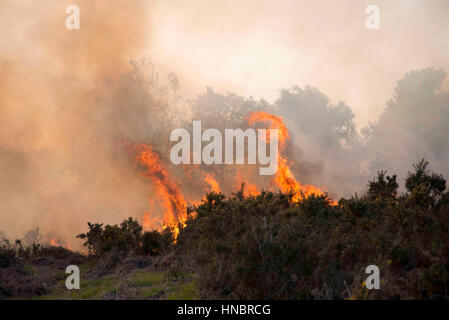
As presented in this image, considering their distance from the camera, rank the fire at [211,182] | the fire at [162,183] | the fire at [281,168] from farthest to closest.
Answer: the fire at [211,182] < the fire at [281,168] < the fire at [162,183]

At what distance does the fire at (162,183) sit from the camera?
104ft

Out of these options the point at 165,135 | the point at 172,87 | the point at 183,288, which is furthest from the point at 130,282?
the point at 172,87

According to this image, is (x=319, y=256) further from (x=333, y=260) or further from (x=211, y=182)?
(x=211, y=182)

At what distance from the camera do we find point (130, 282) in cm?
1015

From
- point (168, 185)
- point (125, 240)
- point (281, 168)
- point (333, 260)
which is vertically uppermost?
point (281, 168)

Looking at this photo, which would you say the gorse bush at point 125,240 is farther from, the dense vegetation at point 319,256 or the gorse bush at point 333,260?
the gorse bush at point 333,260

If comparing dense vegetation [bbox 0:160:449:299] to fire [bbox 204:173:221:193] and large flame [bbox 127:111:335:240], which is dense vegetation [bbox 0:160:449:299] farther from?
fire [bbox 204:173:221:193]

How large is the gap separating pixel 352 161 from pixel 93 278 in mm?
43468

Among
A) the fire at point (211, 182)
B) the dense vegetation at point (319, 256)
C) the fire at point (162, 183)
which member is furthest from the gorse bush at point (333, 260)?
the fire at point (211, 182)

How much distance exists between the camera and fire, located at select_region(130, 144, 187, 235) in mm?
31828

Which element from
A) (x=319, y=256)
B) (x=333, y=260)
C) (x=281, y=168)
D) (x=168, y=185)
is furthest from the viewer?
(x=281, y=168)

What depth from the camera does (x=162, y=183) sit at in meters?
32.9

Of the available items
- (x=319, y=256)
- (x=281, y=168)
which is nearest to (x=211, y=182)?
(x=281, y=168)
